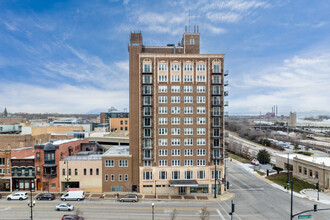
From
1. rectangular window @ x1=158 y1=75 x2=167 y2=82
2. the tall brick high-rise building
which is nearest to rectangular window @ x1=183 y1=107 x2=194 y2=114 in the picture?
the tall brick high-rise building

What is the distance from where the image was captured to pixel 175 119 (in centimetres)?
5091

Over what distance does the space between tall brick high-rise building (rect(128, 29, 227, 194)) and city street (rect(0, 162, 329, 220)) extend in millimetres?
6496

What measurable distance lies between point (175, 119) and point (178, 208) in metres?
19.3

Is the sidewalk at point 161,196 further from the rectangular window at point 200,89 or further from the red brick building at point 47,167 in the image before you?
the rectangular window at point 200,89

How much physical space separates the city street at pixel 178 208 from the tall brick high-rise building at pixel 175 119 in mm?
6496

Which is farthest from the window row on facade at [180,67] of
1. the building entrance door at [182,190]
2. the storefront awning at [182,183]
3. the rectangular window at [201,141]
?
the building entrance door at [182,190]

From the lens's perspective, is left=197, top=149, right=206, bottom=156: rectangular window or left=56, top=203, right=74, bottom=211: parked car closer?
left=56, top=203, right=74, bottom=211: parked car

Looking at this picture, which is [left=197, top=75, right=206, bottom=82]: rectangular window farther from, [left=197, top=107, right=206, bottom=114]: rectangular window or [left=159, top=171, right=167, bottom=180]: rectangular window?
[left=159, top=171, right=167, bottom=180]: rectangular window

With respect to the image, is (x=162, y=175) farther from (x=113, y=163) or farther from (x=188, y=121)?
(x=188, y=121)

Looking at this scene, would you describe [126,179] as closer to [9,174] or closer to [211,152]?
[211,152]

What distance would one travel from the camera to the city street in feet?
125

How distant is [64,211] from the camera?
39.7 metres

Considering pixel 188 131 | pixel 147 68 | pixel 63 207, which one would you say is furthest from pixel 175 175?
pixel 147 68

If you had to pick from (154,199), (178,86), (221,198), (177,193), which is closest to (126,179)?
(154,199)
